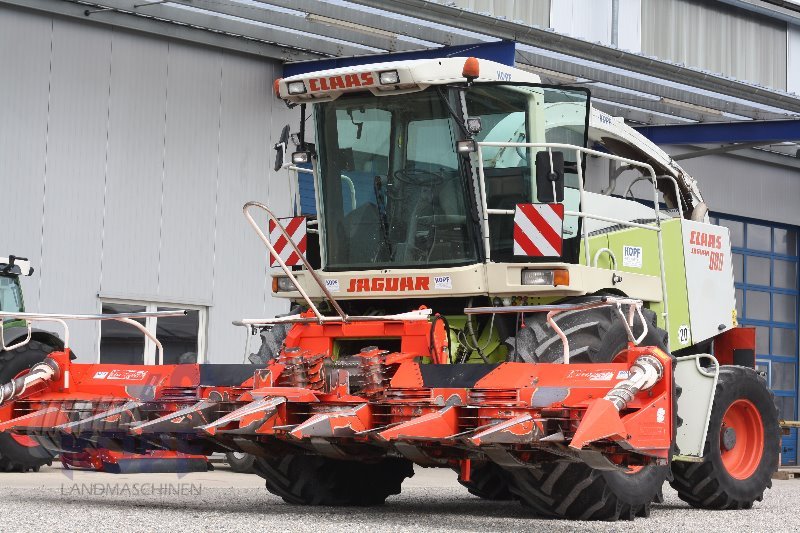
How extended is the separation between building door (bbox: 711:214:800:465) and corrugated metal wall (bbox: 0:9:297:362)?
465 inches

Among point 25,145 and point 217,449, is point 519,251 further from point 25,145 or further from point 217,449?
point 25,145

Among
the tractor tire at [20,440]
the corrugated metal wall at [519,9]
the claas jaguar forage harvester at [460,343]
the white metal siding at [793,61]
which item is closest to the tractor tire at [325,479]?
the claas jaguar forage harvester at [460,343]

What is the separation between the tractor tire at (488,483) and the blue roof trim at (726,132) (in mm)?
12100

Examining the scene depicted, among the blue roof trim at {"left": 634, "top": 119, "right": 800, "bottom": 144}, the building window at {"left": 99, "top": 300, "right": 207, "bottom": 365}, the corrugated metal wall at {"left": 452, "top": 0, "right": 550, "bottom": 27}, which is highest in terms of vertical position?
the corrugated metal wall at {"left": 452, "top": 0, "right": 550, "bottom": 27}

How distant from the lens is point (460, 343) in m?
10.9

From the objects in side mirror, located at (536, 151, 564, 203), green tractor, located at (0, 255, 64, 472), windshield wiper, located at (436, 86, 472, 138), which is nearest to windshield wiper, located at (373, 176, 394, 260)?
windshield wiper, located at (436, 86, 472, 138)

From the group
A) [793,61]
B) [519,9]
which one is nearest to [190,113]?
[519,9]

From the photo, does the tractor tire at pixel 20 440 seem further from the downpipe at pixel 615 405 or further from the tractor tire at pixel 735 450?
the downpipe at pixel 615 405

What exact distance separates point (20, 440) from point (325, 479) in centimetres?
442

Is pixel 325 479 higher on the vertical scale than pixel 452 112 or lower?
lower

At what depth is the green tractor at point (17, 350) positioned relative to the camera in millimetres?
13766

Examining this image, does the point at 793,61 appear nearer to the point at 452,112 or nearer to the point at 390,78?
the point at 452,112

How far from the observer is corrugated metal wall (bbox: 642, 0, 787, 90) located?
24.0m

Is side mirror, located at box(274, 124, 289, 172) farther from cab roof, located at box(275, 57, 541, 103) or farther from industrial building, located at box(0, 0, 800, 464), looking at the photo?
industrial building, located at box(0, 0, 800, 464)
